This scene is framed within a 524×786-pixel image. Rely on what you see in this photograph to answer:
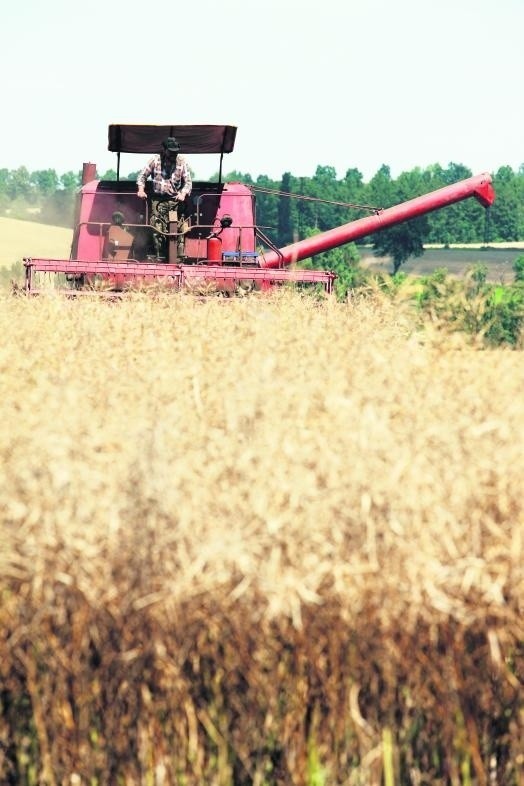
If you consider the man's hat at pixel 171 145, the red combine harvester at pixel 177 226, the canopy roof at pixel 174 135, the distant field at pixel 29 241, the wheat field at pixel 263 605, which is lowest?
the distant field at pixel 29 241

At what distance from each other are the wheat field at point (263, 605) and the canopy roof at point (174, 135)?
28.1ft

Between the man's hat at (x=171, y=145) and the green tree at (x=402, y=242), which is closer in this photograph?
the man's hat at (x=171, y=145)

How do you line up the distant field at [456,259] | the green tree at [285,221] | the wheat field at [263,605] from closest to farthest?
the wheat field at [263,605]
the distant field at [456,259]
the green tree at [285,221]

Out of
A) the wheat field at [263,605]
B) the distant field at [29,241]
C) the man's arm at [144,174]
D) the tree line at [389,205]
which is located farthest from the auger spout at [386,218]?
the tree line at [389,205]

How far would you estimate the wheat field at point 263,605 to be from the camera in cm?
366

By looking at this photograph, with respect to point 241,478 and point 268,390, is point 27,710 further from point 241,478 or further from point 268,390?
point 268,390

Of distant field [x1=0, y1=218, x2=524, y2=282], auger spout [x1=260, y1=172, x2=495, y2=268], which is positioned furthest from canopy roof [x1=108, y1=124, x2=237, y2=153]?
distant field [x1=0, y1=218, x2=524, y2=282]

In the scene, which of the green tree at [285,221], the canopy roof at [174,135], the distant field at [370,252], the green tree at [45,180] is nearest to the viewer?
the canopy roof at [174,135]

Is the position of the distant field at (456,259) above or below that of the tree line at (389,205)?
below

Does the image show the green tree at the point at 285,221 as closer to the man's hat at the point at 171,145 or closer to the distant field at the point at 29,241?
the distant field at the point at 29,241

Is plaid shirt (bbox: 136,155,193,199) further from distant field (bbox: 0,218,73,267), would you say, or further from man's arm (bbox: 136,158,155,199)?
distant field (bbox: 0,218,73,267)

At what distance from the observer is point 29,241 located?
77812mm

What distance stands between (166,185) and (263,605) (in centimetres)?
873

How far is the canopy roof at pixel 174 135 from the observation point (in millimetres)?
12312
